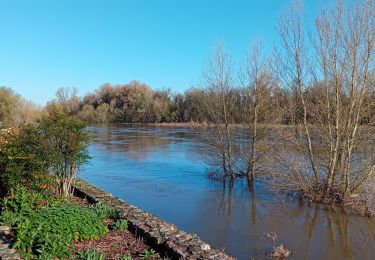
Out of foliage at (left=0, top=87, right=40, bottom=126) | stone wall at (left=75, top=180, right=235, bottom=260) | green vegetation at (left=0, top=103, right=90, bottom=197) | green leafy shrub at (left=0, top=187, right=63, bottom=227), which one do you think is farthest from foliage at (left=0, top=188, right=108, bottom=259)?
foliage at (left=0, top=87, right=40, bottom=126)

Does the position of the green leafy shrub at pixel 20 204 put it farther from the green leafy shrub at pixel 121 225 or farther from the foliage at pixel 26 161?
the green leafy shrub at pixel 121 225

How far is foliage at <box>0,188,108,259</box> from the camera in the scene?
5.06 metres

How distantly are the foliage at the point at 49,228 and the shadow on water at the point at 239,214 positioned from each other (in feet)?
11.2

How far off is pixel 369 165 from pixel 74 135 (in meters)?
9.43

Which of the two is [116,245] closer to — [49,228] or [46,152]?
[49,228]

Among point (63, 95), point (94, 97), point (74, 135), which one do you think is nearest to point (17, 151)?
point (74, 135)

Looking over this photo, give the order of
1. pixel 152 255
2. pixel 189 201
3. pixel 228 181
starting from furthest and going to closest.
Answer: pixel 228 181, pixel 189 201, pixel 152 255

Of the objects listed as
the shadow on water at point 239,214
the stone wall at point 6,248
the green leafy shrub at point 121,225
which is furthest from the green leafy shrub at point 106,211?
the shadow on water at point 239,214

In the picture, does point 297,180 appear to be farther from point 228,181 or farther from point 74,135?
point 74,135

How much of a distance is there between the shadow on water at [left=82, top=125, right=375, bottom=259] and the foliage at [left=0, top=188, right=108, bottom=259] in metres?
3.43

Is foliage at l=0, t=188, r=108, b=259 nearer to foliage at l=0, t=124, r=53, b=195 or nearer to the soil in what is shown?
the soil

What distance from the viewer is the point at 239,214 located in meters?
11.3

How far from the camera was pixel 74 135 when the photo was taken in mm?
9289

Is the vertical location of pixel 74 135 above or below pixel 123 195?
above
